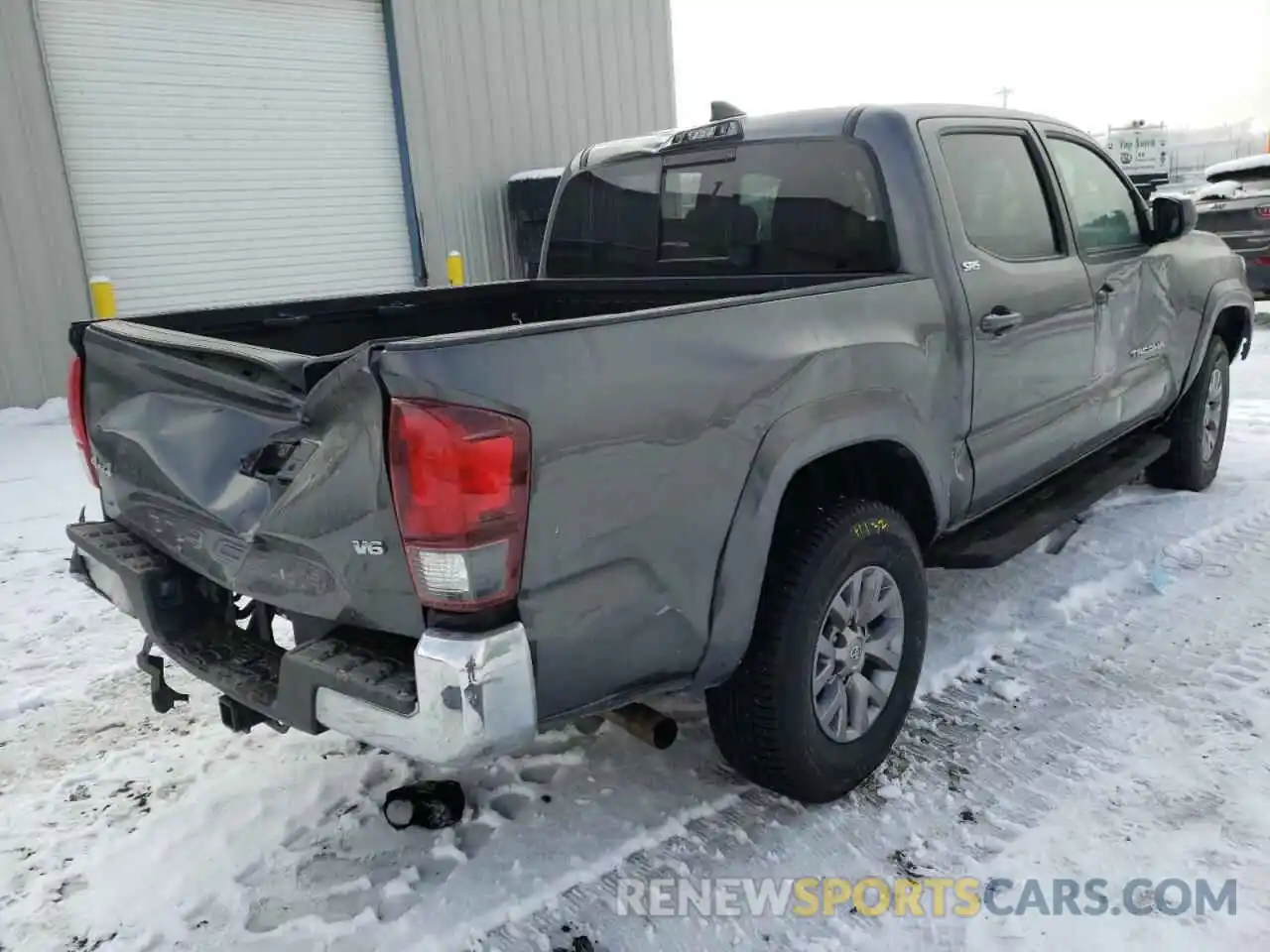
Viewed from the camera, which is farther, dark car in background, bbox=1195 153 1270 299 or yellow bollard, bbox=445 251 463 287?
yellow bollard, bbox=445 251 463 287

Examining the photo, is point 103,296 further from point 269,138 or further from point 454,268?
point 454,268

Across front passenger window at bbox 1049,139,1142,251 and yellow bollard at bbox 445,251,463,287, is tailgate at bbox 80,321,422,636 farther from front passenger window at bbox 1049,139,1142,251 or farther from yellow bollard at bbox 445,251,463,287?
yellow bollard at bbox 445,251,463,287

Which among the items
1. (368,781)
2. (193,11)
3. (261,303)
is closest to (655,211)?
(261,303)

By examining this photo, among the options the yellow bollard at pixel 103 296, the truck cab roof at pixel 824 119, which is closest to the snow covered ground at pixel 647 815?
the truck cab roof at pixel 824 119

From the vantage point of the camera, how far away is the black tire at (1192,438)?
5.19 metres

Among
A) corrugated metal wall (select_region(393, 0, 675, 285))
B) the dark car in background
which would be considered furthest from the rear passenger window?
corrugated metal wall (select_region(393, 0, 675, 285))

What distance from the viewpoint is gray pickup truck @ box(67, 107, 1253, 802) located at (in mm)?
1955

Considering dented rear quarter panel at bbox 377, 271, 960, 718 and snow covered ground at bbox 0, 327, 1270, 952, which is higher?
dented rear quarter panel at bbox 377, 271, 960, 718

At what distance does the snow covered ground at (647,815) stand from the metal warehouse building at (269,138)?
608cm

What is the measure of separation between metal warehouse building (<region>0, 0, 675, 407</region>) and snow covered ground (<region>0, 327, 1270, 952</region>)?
6.08 m

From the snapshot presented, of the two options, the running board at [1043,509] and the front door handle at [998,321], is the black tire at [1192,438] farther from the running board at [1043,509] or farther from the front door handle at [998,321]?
the front door handle at [998,321]

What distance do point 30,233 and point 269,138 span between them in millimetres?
2592

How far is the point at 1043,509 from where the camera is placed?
3.92 m

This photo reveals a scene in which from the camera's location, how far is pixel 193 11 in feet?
30.9
